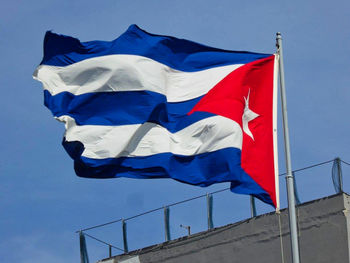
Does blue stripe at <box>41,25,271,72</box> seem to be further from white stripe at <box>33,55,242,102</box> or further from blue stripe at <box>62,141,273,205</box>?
blue stripe at <box>62,141,273,205</box>

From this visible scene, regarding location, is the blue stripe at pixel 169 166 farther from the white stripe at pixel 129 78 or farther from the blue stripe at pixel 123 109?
Result: the white stripe at pixel 129 78

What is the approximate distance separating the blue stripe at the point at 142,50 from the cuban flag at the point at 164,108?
0.02 metres

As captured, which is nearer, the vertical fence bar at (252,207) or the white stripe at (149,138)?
the white stripe at (149,138)

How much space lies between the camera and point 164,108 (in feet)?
59.6

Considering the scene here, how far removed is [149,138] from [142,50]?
6.77ft

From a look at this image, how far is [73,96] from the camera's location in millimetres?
18594

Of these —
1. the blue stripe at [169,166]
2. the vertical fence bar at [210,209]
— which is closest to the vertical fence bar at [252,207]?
the vertical fence bar at [210,209]

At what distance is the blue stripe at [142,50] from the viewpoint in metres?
18.8

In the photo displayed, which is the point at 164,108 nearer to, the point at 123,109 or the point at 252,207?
the point at 123,109

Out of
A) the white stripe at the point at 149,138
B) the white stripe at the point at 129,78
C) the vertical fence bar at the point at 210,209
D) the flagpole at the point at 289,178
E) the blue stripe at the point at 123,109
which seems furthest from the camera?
the vertical fence bar at the point at 210,209

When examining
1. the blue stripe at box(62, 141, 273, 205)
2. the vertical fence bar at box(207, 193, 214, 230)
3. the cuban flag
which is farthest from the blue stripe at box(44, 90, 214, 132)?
the vertical fence bar at box(207, 193, 214, 230)

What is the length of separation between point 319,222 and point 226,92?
369cm

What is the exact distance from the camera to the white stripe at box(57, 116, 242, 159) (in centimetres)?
1739

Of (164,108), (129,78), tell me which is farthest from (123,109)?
(164,108)
